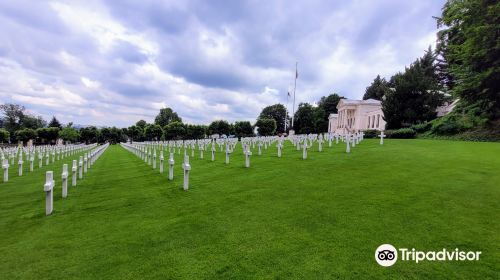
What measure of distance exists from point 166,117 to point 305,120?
59.3m

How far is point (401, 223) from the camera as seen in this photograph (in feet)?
16.4

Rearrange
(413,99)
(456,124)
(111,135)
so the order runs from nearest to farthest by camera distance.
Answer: (456,124), (413,99), (111,135)

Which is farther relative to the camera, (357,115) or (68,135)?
(68,135)

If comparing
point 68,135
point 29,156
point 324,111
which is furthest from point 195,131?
point 29,156

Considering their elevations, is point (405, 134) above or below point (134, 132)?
below

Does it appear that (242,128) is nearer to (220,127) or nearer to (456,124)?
(220,127)

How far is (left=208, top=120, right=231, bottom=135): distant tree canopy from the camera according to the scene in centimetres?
7962

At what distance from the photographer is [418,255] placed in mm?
Result: 4016

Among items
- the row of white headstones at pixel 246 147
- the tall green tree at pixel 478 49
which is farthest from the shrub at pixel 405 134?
the row of white headstones at pixel 246 147

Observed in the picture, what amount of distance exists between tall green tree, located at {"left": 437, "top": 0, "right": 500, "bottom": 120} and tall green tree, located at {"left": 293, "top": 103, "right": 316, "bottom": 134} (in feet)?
198

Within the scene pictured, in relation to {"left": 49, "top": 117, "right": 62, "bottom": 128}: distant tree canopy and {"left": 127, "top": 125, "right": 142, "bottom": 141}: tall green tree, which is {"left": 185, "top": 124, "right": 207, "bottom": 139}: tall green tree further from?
{"left": 49, "top": 117, "right": 62, "bottom": 128}: distant tree canopy

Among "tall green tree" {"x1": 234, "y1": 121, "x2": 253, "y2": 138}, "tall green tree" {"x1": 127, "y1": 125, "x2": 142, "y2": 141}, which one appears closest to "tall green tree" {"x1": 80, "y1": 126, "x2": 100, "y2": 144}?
"tall green tree" {"x1": 127, "y1": 125, "x2": 142, "y2": 141}

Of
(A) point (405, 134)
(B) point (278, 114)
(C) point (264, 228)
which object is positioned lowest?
(C) point (264, 228)

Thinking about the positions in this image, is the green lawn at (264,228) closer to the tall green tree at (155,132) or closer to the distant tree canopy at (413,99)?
the distant tree canopy at (413,99)
